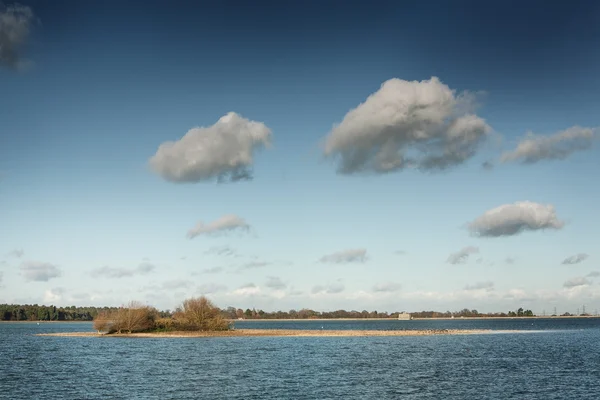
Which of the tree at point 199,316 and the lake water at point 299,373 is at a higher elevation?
the tree at point 199,316

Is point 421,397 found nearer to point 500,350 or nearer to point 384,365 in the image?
point 384,365

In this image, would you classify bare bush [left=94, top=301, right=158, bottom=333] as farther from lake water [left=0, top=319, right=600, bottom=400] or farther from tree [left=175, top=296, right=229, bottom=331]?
lake water [left=0, top=319, right=600, bottom=400]

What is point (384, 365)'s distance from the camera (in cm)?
7744

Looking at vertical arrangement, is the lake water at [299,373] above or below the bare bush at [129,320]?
below

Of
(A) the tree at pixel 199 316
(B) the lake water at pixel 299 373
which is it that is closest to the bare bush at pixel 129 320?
(A) the tree at pixel 199 316

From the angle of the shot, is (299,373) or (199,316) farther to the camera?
(199,316)

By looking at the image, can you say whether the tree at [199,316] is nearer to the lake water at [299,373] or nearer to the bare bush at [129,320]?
the bare bush at [129,320]

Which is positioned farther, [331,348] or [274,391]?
[331,348]

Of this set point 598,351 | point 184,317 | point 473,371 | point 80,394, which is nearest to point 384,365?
point 473,371

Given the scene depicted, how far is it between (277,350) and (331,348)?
11608mm

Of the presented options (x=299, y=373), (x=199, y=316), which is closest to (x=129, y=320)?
(x=199, y=316)

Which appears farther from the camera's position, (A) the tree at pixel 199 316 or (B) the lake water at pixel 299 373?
(A) the tree at pixel 199 316

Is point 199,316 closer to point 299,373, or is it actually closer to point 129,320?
point 129,320

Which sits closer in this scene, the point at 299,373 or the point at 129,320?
the point at 299,373
